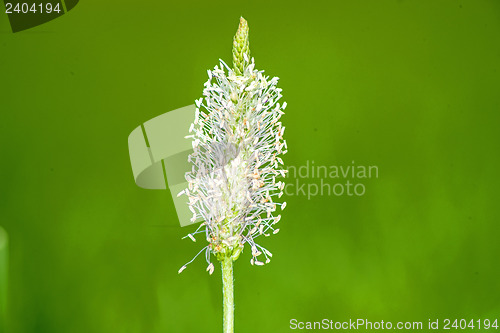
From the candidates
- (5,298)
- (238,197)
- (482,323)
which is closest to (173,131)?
(238,197)

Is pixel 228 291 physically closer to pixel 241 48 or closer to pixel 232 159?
pixel 232 159

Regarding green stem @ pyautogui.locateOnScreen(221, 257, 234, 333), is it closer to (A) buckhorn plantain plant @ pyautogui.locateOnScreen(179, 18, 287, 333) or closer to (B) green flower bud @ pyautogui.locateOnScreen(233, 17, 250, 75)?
(A) buckhorn plantain plant @ pyautogui.locateOnScreen(179, 18, 287, 333)

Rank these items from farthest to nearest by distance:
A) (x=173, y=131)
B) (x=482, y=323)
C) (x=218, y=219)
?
1. (x=482, y=323)
2. (x=173, y=131)
3. (x=218, y=219)

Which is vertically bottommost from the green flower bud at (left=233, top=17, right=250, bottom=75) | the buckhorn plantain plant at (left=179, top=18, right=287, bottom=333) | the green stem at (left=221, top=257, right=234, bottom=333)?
the green stem at (left=221, top=257, right=234, bottom=333)

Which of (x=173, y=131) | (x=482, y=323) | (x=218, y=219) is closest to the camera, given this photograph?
(x=218, y=219)

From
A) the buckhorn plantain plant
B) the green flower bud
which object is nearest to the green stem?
the buckhorn plantain plant

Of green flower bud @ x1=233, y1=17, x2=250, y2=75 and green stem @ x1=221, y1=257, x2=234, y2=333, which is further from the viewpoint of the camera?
green stem @ x1=221, y1=257, x2=234, y2=333

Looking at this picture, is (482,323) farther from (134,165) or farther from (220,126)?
(134,165)

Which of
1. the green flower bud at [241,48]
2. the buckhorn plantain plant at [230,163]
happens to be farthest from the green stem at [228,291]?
the green flower bud at [241,48]
